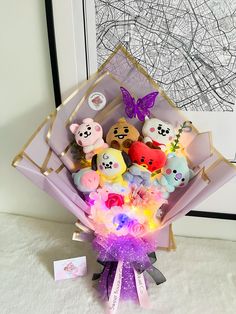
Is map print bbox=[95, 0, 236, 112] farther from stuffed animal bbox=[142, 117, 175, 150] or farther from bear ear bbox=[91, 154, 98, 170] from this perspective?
bear ear bbox=[91, 154, 98, 170]

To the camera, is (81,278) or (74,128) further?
(81,278)

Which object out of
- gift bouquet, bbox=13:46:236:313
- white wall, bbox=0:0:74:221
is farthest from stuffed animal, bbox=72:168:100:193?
white wall, bbox=0:0:74:221

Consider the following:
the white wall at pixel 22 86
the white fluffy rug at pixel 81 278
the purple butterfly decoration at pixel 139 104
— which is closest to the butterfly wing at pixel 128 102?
the purple butterfly decoration at pixel 139 104

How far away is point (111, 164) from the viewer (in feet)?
2.70

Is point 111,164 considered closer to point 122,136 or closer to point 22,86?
point 122,136

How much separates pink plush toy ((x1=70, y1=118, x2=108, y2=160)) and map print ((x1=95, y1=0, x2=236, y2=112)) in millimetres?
176

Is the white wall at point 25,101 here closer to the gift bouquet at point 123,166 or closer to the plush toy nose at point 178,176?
the gift bouquet at point 123,166

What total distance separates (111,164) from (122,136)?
0.25 ft

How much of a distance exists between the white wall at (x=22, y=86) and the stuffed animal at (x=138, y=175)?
31cm

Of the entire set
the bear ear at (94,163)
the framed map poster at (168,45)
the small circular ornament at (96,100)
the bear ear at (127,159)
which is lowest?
the bear ear at (94,163)

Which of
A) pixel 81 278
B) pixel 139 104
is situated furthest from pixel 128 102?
pixel 81 278

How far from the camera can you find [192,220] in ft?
3.66

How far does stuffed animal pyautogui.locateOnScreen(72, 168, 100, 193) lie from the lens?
85 centimetres

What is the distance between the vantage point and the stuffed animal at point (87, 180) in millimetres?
849
